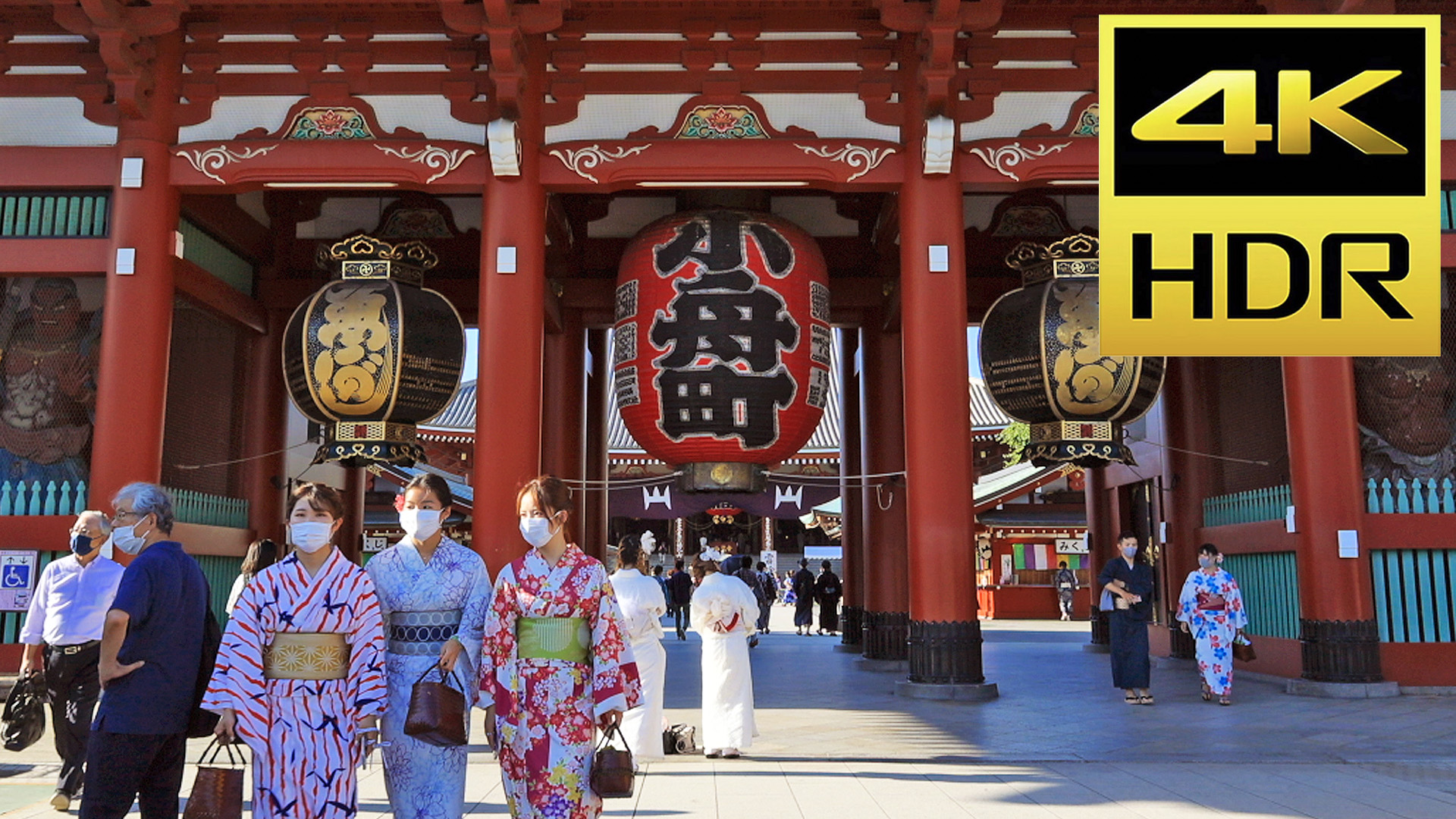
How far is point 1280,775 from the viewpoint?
628 cm

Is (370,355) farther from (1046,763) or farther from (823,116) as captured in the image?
(1046,763)

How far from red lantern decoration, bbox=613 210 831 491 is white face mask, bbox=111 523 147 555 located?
519 centimetres

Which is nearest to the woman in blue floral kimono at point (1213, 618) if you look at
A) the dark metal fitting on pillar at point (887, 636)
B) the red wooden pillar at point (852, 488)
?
the dark metal fitting on pillar at point (887, 636)

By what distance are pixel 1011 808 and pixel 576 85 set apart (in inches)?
265

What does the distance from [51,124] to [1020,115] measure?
8305 millimetres

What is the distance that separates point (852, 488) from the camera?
49.8 ft

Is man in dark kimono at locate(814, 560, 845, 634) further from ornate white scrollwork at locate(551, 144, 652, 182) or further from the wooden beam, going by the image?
ornate white scrollwork at locate(551, 144, 652, 182)

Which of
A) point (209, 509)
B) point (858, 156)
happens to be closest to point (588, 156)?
point (858, 156)

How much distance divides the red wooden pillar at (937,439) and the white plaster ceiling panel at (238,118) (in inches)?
210

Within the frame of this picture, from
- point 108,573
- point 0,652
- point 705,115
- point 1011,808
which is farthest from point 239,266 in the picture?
point 1011,808

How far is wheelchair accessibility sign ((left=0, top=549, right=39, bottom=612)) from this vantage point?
9.15 metres

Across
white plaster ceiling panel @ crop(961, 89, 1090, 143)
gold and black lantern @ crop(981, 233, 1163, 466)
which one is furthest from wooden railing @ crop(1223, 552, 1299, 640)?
white plaster ceiling panel @ crop(961, 89, 1090, 143)

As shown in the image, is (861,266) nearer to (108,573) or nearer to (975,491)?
(108,573)

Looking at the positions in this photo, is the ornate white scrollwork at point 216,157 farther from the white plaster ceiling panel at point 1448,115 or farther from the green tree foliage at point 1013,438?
the green tree foliage at point 1013,438
